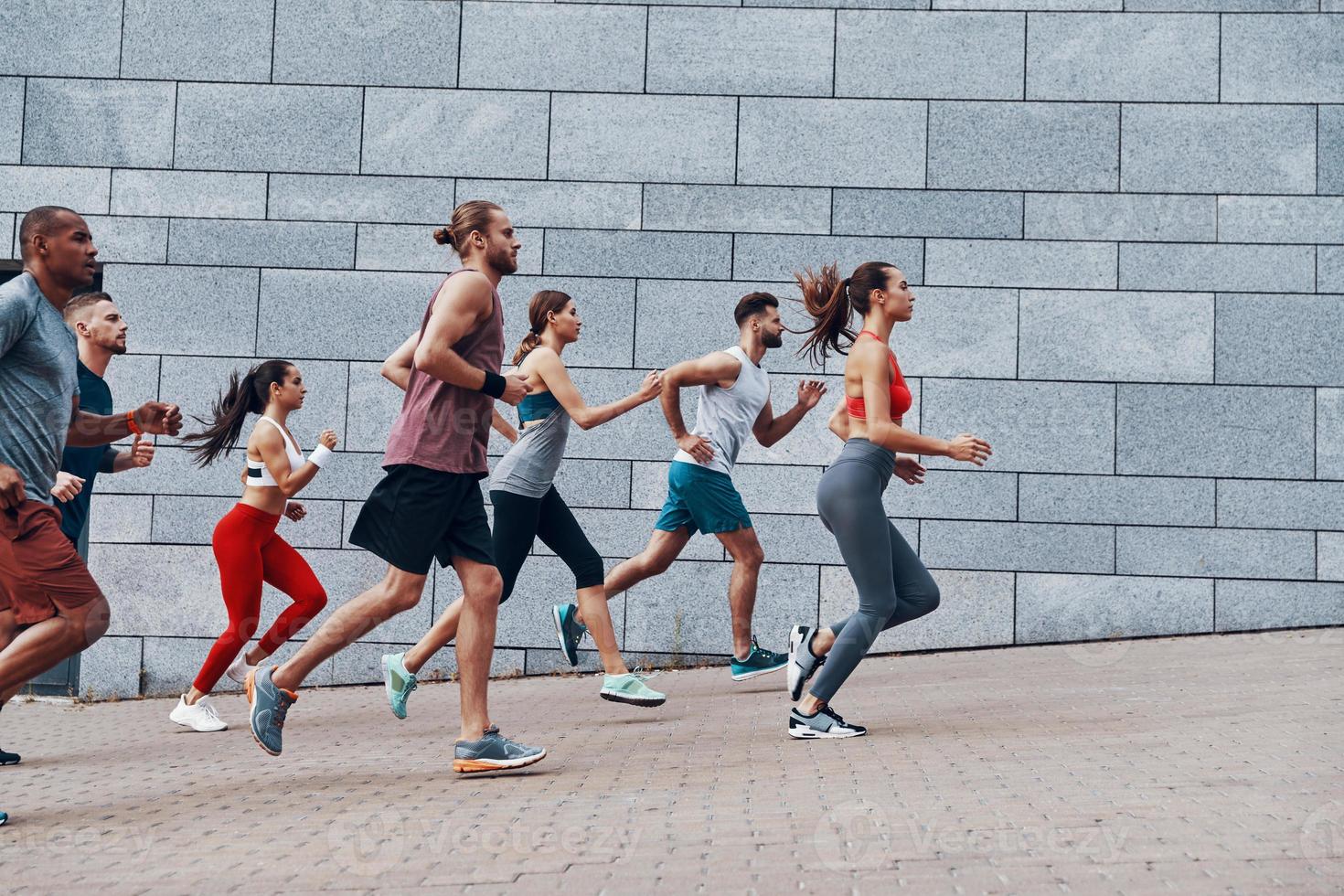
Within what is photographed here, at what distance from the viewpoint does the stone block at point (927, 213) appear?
798 cm

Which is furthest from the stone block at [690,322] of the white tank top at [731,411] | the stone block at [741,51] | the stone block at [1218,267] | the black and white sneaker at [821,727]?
the black and white sneaker at [821,727]

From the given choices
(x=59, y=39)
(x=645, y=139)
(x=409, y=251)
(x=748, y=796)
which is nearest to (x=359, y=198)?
(x=409, y=251)

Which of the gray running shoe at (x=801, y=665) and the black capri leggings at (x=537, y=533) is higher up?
the black capri leggings at (x=537, y=533)

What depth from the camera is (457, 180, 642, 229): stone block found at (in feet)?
26.4

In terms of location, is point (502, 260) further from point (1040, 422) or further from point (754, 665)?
point (1040, 422)

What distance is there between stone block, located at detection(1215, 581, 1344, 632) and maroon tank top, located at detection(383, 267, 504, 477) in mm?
5028

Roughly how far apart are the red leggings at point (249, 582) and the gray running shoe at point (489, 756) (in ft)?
6.79

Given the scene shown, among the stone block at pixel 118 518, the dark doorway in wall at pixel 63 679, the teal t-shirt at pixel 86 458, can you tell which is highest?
the teal t-shirt at pixel 86 458

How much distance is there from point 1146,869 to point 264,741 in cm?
290

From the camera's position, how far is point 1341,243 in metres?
7.86

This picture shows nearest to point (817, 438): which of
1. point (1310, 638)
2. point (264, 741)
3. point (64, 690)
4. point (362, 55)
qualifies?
point (1310, 638)

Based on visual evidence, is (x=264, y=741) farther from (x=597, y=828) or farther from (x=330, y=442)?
(x=330, y=442)

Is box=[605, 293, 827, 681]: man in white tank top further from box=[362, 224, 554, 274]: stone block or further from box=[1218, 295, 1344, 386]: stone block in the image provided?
box=[1218, 295, 1344, 386]: stone block

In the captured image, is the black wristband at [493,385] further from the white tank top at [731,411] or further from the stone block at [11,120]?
the stone block at [11,120]
